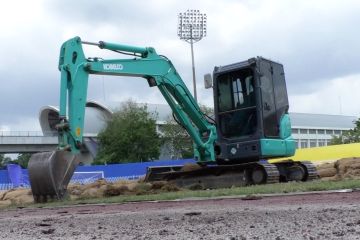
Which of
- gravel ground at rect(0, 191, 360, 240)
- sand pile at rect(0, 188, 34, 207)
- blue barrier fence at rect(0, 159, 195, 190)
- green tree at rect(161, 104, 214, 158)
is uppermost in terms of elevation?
green tree at rect(161, 104, 214, 158)

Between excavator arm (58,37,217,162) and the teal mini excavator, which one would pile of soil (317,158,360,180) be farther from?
excavator arm (58,37,217,162)

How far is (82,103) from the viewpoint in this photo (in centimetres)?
1541

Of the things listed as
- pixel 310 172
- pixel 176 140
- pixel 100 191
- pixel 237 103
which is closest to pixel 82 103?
pixel 100 191

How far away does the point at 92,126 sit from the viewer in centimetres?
9419

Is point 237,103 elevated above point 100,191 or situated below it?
Result: above

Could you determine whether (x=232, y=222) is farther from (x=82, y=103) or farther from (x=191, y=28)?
(x=191, y=28)

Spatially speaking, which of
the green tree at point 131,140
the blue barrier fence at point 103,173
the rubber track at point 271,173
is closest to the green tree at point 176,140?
the green tree at point 131,140

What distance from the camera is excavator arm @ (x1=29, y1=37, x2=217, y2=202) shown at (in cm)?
1438

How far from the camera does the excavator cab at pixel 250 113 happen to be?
1684 cm

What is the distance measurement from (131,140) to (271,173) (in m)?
59.1

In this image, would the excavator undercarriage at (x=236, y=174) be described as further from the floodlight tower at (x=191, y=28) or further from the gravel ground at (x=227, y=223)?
the floodlight tower at (x=191, y=28)

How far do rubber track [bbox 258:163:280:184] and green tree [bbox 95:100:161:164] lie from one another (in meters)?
58.2

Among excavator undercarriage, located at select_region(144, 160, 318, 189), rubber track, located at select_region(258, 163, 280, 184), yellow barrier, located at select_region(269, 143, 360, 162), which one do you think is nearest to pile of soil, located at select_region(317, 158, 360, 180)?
excavator undercarriage, located at select_region(144, 160, 318, 189)

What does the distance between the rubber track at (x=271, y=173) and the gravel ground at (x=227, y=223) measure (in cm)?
673
